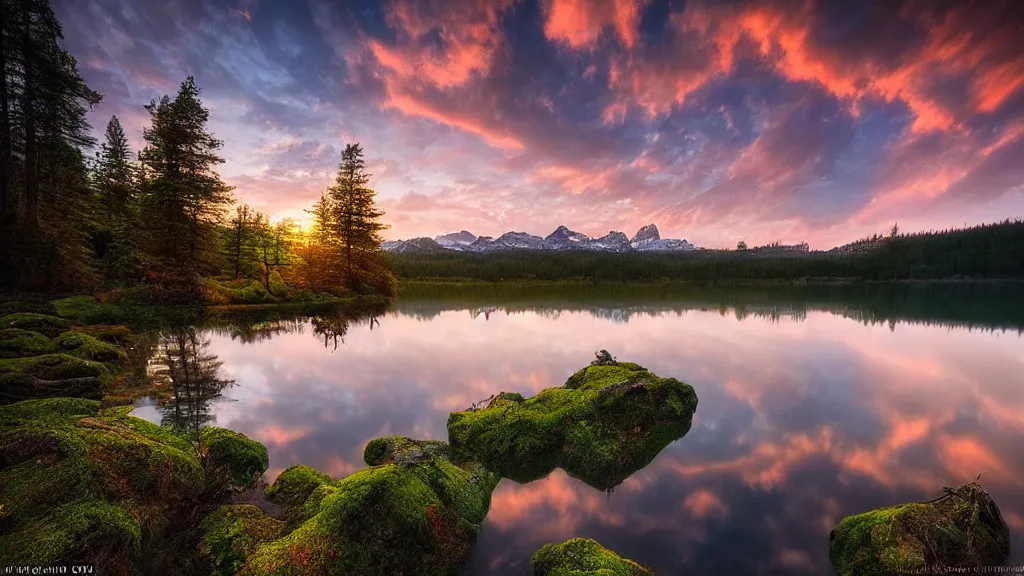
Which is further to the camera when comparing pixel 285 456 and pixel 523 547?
pixel 285 456

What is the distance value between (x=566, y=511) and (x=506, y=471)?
1559 mm

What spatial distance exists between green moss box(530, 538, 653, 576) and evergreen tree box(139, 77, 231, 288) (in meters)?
33.8

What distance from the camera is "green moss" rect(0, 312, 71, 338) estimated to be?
508 inches

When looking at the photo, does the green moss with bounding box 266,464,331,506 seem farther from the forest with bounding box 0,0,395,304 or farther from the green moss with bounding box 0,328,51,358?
the forest with bounding box 0,0,395,304

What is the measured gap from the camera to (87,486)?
4059 millimetres

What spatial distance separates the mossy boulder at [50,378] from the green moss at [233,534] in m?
7.80

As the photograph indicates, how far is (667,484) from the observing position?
723 cm

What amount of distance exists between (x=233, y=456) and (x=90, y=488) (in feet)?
8.77

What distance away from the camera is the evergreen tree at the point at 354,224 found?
41375mm

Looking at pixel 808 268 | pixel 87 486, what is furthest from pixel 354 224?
pixel 808 268

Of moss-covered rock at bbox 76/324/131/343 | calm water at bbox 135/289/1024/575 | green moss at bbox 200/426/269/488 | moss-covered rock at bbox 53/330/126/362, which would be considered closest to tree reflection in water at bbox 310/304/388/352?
calm water at bbox 135/289/1024/575

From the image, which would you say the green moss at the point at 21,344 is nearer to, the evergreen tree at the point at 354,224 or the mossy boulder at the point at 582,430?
the mossy boulder at the point at 582,430

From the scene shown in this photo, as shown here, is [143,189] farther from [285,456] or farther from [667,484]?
[667,484]

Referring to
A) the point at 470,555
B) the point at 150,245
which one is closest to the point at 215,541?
the point at 470,555
